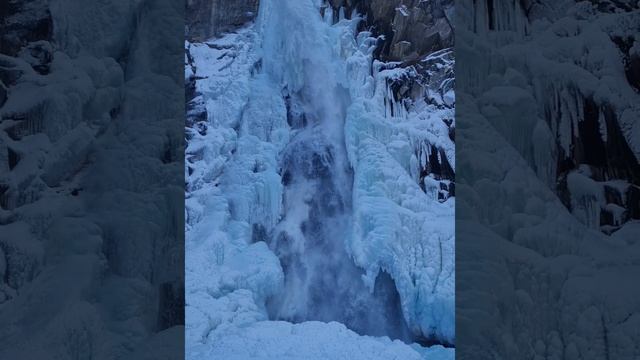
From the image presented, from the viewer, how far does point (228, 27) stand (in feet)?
18.0

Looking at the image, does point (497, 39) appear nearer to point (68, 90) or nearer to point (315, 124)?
point (68, 90)

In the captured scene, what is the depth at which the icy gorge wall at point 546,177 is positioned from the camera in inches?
54.9

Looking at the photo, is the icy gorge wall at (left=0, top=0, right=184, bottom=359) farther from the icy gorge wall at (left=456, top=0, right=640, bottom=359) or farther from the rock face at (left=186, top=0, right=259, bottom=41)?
the rock face at (left=186, top=0, right=259, bottom=41)

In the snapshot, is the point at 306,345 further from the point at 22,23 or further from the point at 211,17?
the point at 211,17

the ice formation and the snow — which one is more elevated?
the ice formation

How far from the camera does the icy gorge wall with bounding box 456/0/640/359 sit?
1396 mm

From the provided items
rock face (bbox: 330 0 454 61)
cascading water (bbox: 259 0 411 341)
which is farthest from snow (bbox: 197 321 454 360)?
rock face (bbox: 330 0 454 61)

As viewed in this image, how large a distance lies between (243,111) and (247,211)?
4.03 feet

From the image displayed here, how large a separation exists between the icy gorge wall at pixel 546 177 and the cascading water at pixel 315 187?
308cm

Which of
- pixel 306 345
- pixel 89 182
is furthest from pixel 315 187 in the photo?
pixel 89 182

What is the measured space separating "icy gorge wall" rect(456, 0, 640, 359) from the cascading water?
3084 mm

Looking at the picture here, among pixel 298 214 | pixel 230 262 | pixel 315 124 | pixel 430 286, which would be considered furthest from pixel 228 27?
pixel 430 286

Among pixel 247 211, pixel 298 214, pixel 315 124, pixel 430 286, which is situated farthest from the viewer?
pixel 315 124

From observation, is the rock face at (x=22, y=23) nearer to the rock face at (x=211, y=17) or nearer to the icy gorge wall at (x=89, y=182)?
the icy gorge wall at (x=89, y=182)
